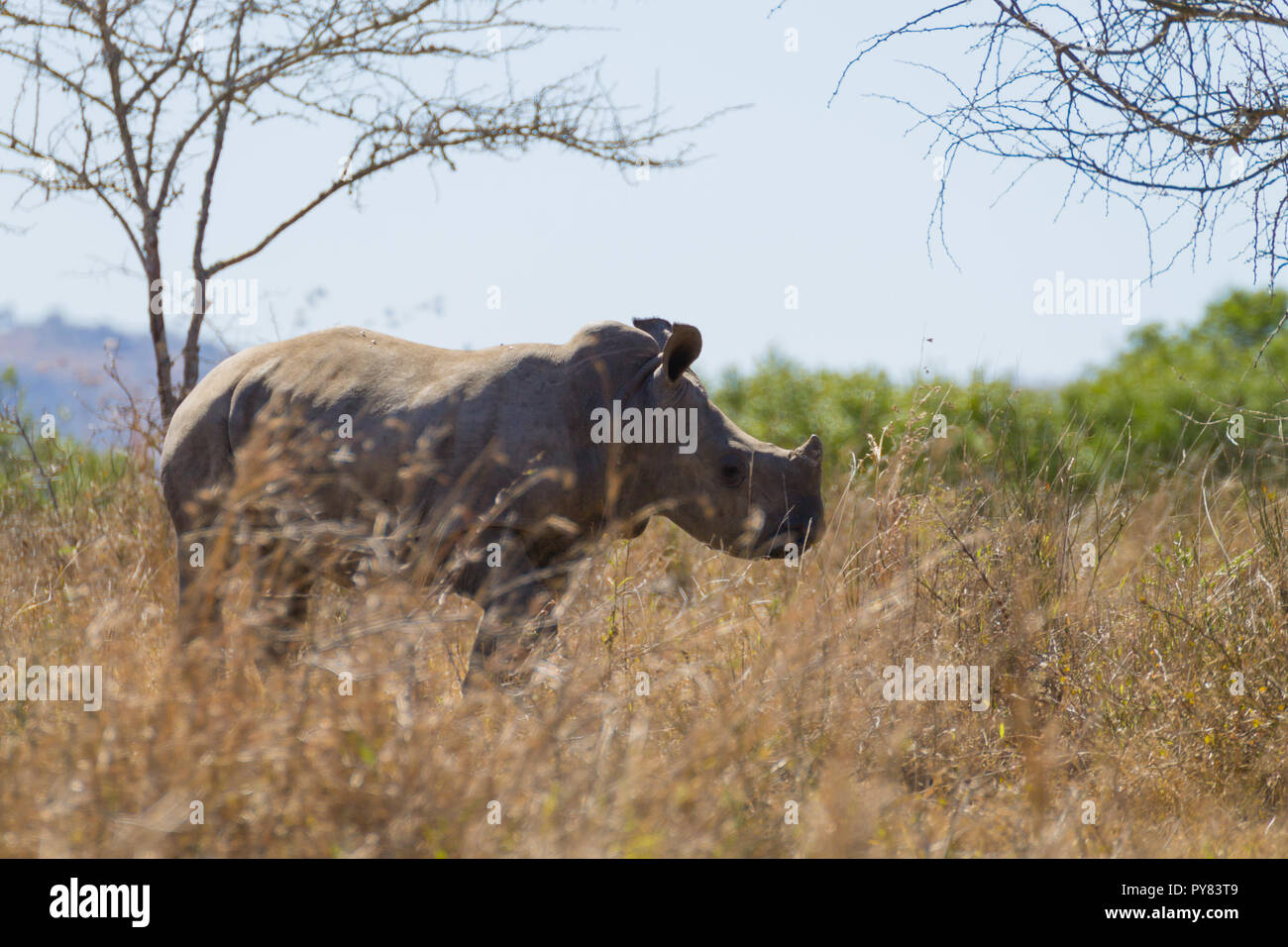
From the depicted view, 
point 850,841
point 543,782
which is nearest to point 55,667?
point 543,782

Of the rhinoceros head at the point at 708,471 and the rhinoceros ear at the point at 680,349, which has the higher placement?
the rhinoceros ear at the point at 680,349

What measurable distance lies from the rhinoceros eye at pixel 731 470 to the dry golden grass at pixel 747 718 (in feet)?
1.73

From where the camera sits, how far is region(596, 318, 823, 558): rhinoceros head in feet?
17.9

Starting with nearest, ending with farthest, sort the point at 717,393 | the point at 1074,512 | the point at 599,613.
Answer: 1. the point at 599,613
2. the point at 1074,512
3. the point at 717,393

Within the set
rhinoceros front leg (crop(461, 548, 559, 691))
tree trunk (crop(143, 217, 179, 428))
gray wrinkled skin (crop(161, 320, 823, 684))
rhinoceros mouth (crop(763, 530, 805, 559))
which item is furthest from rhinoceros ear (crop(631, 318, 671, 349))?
tree trunk (crop(143, 217, 179, 428))

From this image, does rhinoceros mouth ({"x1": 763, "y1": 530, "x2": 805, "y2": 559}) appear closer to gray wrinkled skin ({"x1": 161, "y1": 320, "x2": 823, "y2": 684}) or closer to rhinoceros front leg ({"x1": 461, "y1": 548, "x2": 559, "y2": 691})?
gray wrinkled skin ({"x1": 161, "y1": 320, "x2": 823, "y2": 684})

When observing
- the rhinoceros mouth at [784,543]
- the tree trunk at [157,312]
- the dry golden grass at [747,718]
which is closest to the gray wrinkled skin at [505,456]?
the rhinoceros mouth at [784,543]

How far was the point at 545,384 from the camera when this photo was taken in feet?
17.6

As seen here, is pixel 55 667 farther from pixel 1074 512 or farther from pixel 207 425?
pixel 1074 512

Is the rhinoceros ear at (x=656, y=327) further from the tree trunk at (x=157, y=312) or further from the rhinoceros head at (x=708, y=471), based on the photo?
the tree trunk at (x=157, y=312)

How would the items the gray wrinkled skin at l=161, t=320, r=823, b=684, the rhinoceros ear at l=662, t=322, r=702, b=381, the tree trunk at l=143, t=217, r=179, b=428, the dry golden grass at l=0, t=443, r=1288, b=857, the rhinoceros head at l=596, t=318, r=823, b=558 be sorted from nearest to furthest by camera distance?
1. the dry golden grass at l=0, t=443, r=1288, b=857
2. the gray wrinkled skin at l=161, t=320, r=823, b=684
3. the rhinoceros ear at l=662, t=322, r=702, b=381
4. the rhinoceros head at l=596, t=318, r=823, b=558
5. the tree trunk at l=143, t=217, r=179, b=428

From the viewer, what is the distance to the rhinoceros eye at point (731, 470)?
5.50 m

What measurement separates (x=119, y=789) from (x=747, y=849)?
5.61 ft

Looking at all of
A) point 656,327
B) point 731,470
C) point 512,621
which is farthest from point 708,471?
point 512,621
